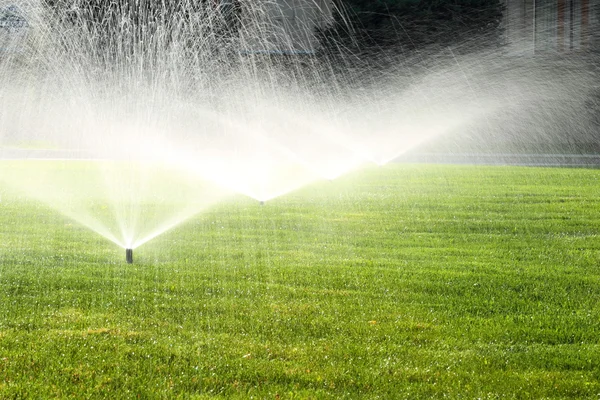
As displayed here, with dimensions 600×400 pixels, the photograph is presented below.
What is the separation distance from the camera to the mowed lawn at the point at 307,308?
4770 millimetres

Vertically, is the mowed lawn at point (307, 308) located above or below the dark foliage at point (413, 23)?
below

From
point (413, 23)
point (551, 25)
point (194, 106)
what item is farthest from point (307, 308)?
point (551, 25)

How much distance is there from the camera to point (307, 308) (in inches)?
248

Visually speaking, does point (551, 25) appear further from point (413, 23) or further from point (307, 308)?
point (307, 308)

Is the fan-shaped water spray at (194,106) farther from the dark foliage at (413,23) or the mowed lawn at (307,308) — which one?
the mowed lawn at (307,308)

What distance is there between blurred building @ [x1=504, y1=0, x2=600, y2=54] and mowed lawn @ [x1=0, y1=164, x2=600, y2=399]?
76.9 ft

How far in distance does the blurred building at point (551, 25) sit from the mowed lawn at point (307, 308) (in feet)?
76.9

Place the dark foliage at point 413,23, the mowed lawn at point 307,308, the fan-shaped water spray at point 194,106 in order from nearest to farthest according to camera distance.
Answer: the mowed lawn at point 307,308 → the fan-shaped water spray at point 194,106 → the dark foliage at point 413,23

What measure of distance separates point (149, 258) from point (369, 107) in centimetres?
1901

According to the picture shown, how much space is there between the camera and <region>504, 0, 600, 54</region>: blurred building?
32281 mm

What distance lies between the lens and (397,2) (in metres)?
29.9

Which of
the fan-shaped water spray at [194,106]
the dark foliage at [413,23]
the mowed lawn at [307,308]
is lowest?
the mowed lawn at [307,308]

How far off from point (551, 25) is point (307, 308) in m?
31.0

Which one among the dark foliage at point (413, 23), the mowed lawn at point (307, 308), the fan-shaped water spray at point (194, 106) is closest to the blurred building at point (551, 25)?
the dark foliage at point (413, 23)
